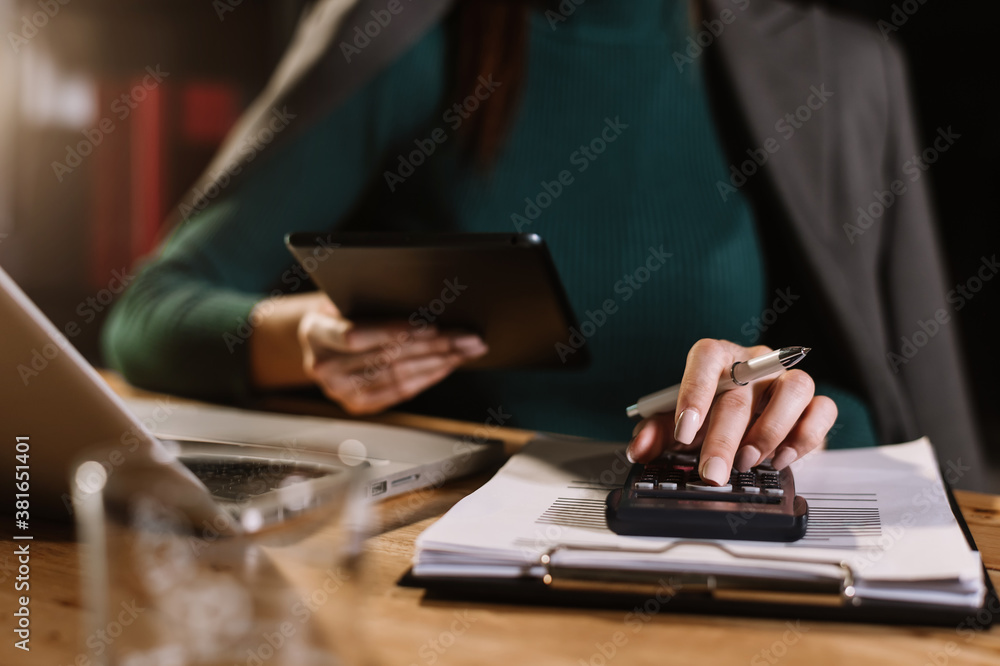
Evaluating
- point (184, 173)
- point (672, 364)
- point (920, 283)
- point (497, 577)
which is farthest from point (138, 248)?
point (497, 577)

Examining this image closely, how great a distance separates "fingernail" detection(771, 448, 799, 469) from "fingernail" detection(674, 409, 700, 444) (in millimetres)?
64

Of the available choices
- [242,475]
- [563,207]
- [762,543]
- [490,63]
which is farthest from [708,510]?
[490,63]

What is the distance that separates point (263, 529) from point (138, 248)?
91.9 inches

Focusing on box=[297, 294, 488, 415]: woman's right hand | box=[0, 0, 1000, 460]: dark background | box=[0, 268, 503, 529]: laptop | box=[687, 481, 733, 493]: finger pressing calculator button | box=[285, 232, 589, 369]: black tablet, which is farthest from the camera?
box=[0, 0, 1000, 460]: dark background

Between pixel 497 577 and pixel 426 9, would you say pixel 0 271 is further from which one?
pixel 426 9

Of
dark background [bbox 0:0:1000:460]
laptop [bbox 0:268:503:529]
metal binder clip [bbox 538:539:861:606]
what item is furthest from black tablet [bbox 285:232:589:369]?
dark background [bbox 0:0:1000:460]

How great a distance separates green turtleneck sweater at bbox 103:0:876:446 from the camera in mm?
1006

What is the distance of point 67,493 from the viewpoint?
0.45 meters

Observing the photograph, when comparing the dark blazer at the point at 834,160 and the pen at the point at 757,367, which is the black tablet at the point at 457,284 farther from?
the dark blazer at the point at 834,160

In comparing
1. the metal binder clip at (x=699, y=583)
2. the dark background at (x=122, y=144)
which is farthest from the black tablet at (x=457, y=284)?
the dark background at (x=122, y=144)

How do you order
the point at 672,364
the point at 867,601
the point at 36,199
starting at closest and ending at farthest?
the point at 867,601
the point at 672,364
the point at 36,199

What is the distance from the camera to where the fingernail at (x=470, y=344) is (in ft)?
2.36

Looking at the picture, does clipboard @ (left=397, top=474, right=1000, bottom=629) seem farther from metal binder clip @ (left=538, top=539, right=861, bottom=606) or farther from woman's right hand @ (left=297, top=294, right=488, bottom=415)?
woman's right hand @ (left=297, top=294, right=488, bottom=415)

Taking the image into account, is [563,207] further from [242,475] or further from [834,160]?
[242,475]
